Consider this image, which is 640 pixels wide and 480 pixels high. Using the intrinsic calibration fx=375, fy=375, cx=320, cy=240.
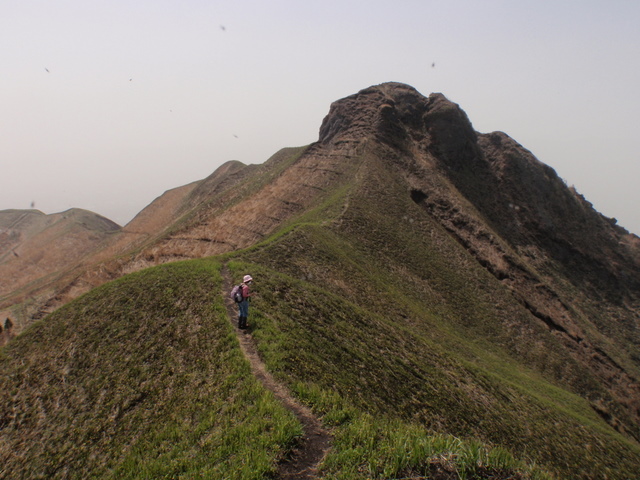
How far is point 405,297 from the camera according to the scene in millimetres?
31938

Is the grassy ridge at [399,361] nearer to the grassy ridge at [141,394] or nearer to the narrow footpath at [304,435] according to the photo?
the narrow footpath at [304,435]

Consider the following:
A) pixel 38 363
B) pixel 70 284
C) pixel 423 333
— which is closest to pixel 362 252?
pixel 423 333

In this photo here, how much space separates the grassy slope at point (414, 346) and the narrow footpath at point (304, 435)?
389 mm

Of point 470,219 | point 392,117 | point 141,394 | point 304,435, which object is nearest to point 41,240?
point 392,117

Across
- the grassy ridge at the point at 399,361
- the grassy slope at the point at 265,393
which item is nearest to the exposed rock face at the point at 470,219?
the grassy ridge at the point at 399,361

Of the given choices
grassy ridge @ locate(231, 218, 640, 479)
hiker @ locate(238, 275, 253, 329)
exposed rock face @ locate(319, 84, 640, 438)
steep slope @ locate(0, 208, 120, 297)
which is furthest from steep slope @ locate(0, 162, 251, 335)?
exposed rock face @ locate(319, 84, 640, 438)

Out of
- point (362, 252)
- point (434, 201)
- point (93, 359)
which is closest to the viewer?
point (93, 359)

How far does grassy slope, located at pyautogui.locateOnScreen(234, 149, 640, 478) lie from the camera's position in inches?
550

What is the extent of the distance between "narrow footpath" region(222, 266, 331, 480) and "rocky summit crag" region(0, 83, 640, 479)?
10.4 inches

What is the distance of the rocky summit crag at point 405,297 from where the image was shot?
14.4 meters

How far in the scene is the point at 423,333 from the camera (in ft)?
88.4

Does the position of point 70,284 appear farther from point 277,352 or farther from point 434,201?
point 434,201

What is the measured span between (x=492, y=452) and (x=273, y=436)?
15.9ft

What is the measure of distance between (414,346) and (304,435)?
45.0 ft
